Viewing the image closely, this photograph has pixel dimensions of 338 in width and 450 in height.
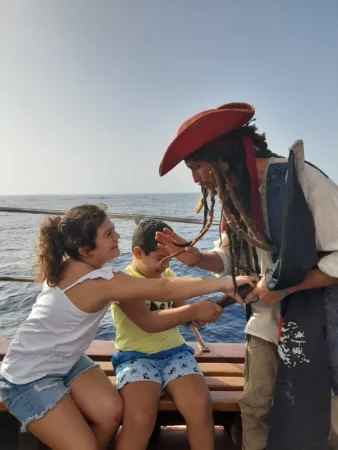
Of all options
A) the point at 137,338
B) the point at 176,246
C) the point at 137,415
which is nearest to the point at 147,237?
the point at 176,246

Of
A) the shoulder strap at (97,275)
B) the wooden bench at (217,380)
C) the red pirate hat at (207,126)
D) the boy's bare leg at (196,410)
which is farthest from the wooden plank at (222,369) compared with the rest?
the red pirate hat at (207,126)

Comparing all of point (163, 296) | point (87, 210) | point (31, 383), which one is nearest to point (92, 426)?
point (31, 383)

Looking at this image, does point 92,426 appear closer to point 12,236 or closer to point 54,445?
point 54,445

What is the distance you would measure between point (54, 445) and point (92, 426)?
0.19m

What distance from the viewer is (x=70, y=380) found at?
6.40ft

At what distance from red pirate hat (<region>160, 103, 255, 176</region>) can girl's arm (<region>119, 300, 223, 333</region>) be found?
2.47ft

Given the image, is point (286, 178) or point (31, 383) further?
point (31, 383)

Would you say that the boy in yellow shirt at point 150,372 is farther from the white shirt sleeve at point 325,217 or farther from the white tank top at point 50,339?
the white shirt sleeve at point 325,217

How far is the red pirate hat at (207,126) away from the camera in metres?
1.57

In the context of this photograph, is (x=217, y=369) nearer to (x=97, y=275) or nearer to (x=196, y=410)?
(x=196, y=410)

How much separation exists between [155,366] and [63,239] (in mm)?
788

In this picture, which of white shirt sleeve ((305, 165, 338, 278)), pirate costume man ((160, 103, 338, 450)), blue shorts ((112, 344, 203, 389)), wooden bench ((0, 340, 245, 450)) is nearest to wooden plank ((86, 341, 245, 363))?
wooden bench ((0, 340, 245, 450))

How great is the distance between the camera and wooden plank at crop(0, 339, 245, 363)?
2412 mm

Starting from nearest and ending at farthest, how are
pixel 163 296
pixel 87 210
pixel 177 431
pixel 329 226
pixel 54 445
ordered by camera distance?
pixel 329 226 < pixel 54 445 < pixel 163 296 < pixel 87 210 < pixel 177 431
